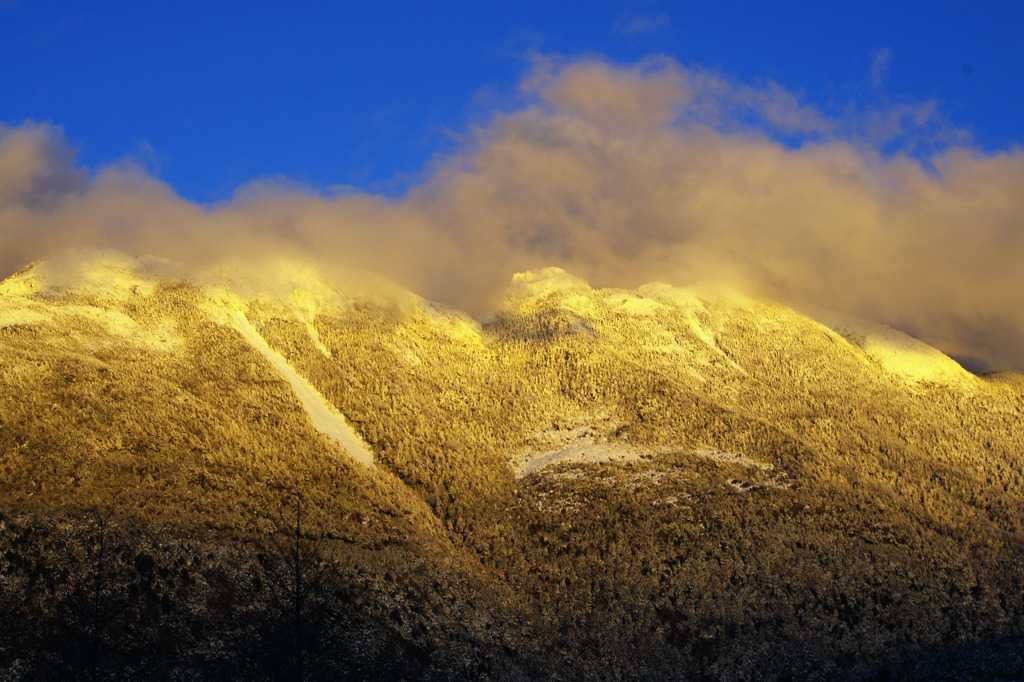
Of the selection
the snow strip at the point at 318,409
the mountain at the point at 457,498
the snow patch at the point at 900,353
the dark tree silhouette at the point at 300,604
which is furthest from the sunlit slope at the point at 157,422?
the snow patch at the point at 900,353

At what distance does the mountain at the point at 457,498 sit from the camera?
238 feet

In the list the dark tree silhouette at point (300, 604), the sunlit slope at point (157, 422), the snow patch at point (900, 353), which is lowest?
the dark tree silhouette at point (300, 604)

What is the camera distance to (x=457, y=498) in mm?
99812

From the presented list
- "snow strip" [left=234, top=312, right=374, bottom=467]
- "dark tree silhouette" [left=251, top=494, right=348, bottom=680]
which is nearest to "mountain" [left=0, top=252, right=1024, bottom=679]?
"dark tree silhouette" [left=251, top=494, right=348, bottom=680]

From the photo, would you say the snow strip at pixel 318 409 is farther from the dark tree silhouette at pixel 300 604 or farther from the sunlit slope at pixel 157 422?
the dark tree silhouette at pixel 300 604

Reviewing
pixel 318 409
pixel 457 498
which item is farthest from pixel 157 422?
pixel 457 498

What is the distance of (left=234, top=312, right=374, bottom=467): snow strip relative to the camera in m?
103

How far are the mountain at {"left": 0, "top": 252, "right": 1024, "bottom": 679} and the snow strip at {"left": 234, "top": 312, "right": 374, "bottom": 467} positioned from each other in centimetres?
52

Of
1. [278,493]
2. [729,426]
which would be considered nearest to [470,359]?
[729,426]

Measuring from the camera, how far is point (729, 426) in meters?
116

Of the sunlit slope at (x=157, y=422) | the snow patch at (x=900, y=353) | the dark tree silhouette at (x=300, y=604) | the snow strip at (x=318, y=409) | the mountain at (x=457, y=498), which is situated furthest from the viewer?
the snow patch at (x=900, y=353)

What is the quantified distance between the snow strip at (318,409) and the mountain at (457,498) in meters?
0.52

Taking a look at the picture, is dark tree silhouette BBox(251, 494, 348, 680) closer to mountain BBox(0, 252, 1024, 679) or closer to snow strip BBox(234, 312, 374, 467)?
mountain BBox(0, 252, 1024, 679)

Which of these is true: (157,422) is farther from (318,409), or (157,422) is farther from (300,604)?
(300,604)
